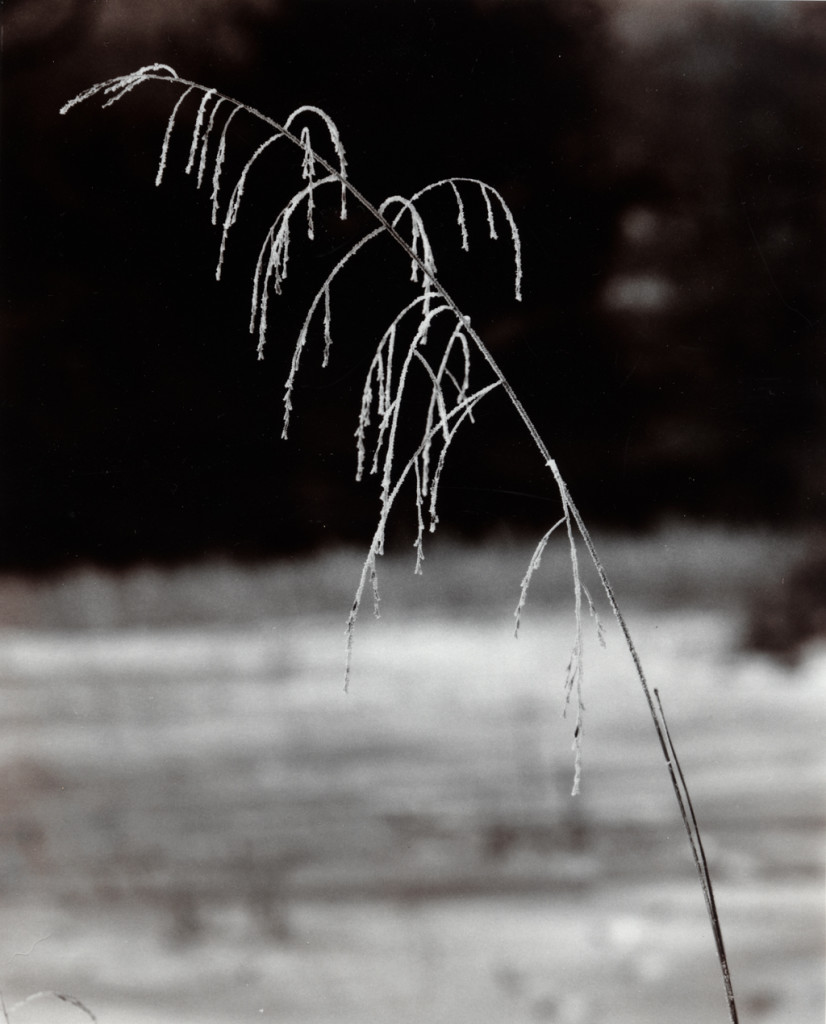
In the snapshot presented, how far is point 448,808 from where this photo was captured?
1.24 m

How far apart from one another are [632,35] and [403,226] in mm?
401

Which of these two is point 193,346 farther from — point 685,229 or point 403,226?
point 685,229

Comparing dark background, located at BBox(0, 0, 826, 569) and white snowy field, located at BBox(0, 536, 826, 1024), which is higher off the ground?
dark background, located at BBox(0, 0, 826, 569)

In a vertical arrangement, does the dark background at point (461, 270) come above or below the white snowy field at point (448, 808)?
above

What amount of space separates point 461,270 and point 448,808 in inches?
27.8

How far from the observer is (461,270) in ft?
4.12

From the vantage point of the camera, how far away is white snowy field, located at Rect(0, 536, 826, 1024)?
1237 millimetres

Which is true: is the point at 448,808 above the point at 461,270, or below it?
below

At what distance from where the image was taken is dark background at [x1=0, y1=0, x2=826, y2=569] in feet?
4.10

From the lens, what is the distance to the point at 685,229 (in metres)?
1.26

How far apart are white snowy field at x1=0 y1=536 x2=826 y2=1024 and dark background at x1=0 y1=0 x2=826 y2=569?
4.1 inches

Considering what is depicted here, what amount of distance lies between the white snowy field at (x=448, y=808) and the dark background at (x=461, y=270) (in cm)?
10

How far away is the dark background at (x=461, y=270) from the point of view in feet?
4.10

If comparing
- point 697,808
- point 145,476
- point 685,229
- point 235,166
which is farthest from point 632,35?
point 697,808
